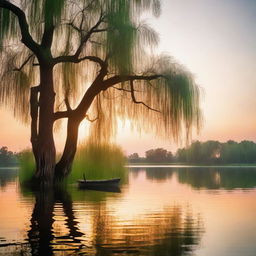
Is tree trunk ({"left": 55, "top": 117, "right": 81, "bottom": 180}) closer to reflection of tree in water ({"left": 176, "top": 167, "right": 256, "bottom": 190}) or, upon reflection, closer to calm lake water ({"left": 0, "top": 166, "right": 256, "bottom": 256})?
calm lake water ({"left": 0, "top": 166, "right": 256, "bottom": 256})

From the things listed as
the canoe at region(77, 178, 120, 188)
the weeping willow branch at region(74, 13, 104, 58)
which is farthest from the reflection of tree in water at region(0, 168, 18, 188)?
the weeping willow branch at region(74, 13, 104, 58)

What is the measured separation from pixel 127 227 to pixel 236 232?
1932 mm

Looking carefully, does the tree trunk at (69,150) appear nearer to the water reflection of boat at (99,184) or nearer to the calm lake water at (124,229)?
the water reflection of boat at (99,184)

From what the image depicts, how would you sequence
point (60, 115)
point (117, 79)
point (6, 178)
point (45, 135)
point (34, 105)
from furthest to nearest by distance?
point (6, 178)
point (60, 115)
point (117, 79)
point (34, 105)
point (45, 135)

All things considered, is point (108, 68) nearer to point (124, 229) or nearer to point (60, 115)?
point (60, 115)

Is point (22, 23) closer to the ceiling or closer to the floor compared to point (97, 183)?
closer to the ceiling

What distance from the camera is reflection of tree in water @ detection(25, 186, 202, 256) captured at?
621 cm

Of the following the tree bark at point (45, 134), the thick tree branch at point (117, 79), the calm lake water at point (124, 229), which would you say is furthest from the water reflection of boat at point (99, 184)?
the calm lake water at point (124, 229)

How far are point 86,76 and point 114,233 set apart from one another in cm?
1197

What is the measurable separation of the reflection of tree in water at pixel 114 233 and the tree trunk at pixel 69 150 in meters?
7.29

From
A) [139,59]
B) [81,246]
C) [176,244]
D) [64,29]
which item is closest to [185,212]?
[176,244]

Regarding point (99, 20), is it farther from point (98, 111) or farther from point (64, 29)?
point (98, 111)

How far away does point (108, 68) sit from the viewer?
18219mm

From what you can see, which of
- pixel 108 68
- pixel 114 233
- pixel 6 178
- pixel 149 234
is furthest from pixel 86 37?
pixel 6 178
